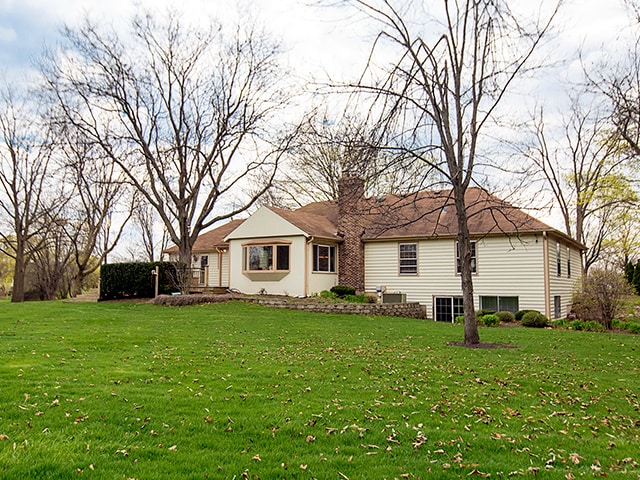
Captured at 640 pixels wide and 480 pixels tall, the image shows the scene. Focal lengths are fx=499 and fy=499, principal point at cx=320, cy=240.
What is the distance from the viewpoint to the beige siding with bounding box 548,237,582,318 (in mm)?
19047

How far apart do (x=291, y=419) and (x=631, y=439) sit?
133 inches

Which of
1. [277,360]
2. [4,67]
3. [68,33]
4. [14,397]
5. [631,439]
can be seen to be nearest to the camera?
[631,439]

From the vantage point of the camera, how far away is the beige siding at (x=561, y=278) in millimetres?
19047

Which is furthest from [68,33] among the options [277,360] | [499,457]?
[499,457]

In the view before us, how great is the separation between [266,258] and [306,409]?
55.6 feet

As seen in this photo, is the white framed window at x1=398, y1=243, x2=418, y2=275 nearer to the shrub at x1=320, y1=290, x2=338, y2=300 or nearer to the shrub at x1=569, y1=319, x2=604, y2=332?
the shrub at x1=320, y1=290, x2=338, y2=300

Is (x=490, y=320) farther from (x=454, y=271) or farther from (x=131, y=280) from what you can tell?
(x=131, y=280)

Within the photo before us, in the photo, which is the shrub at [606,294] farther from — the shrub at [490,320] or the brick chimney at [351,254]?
the brick chimney at [351,254]

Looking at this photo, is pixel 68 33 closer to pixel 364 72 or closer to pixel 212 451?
pixel 364 72

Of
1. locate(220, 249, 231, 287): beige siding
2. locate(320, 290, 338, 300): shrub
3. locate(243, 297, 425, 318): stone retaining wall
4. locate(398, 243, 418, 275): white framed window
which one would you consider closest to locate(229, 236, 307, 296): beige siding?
locate(320, 290, 338, 300): shrub

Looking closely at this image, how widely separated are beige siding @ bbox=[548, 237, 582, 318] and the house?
0.13ft

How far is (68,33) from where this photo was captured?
20.7 metres

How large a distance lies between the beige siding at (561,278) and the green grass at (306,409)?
9151 mm

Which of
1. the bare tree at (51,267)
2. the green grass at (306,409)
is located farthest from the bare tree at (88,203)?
the green grass at (306,409)
